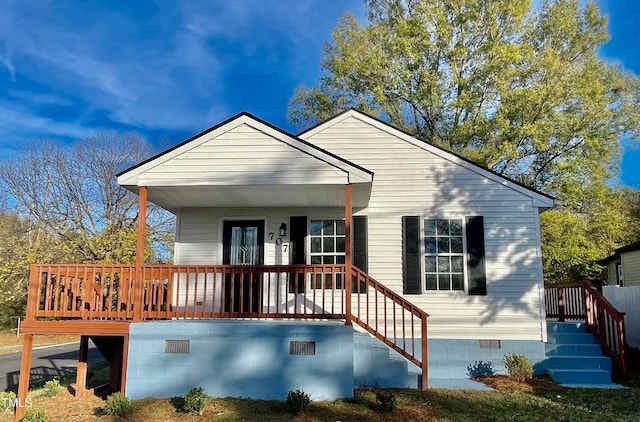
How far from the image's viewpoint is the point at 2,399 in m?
7.00

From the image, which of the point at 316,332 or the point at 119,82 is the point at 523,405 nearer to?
the point at 316,332

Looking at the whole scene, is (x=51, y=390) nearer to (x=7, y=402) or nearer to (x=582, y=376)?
(x=7, y=402)

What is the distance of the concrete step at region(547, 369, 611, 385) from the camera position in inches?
307

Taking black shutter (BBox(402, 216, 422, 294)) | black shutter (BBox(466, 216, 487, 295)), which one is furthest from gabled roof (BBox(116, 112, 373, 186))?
black shutter (BBox(466, 216, 487, 295))

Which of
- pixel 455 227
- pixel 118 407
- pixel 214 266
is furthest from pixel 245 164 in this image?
pixel 455 227

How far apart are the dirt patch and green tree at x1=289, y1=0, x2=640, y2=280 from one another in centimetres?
821

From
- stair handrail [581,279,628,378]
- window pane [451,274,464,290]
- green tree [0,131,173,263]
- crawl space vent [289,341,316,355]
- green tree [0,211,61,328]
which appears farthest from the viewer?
green tree [0,131,173,263]

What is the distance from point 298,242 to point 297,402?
3696 mm

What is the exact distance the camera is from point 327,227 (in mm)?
9312

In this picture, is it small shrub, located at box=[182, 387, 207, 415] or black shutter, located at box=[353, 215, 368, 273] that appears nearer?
small shrub, located at box=[182, 387, 207, 415]

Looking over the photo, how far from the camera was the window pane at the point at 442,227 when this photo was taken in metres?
9.13

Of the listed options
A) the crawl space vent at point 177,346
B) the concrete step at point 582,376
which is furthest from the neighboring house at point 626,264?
the crawl space vent at point 177,346

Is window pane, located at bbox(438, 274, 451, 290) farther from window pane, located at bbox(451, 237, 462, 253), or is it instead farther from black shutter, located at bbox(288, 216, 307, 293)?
black shutter, located at bbox(288, 216, 307, 293)

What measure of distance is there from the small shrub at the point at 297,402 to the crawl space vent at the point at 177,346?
1.84 meters
